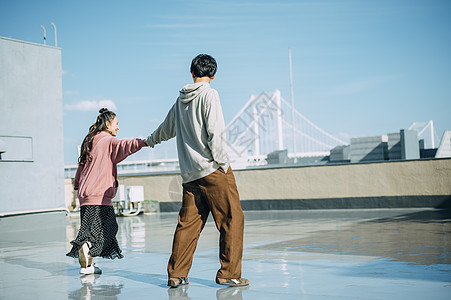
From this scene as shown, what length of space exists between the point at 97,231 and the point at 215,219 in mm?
1240

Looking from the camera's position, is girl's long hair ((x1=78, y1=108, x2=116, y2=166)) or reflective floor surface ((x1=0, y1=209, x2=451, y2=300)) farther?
girl's long hair ((x1=78, y1=108, x2=116, y2=166))

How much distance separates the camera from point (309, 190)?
1414 centimetres

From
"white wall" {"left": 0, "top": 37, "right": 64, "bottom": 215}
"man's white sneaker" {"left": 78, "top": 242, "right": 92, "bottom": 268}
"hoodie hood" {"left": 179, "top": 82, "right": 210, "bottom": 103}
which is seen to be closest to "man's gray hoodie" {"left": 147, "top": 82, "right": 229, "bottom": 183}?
"hoodie hood" {"left": 179, "top": 82, "right": 210, "bottom": 103}

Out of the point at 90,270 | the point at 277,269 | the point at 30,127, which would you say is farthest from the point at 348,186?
the point at 90,270

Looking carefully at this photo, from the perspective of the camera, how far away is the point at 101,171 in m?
4.25

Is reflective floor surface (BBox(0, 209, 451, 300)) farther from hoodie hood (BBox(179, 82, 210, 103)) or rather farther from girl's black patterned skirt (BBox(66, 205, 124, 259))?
hoodie hood (BBox(179, 82, 210, 103))

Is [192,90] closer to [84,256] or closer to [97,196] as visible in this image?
[97,196]

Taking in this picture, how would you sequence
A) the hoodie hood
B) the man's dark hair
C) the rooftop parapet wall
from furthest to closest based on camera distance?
the rooftop parapet wall → the man's dark hair → the hoodie hood

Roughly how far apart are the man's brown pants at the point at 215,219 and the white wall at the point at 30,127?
16.5 ft

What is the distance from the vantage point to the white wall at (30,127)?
7.80 metres

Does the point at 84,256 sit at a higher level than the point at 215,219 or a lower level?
lower

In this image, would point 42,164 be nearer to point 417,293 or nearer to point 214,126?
point 214,126

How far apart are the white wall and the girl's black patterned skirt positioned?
3.98 meters

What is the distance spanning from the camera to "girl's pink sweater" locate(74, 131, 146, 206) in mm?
4227
